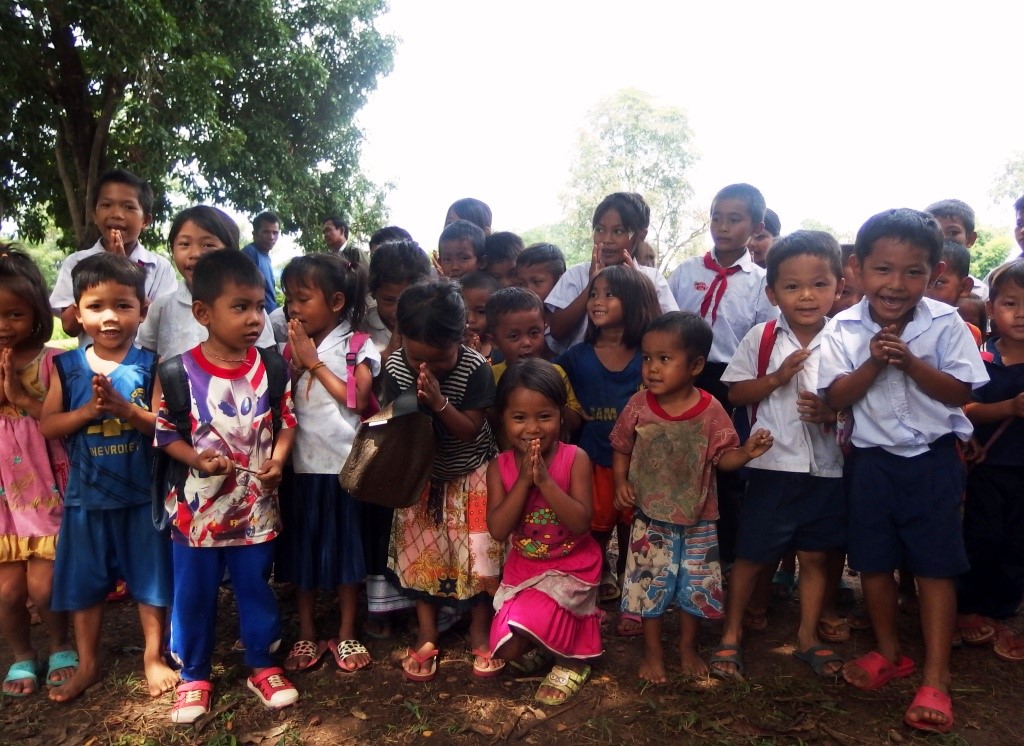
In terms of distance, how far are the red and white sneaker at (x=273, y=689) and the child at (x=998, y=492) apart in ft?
9.38

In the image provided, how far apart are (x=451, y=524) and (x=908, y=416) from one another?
1814mm

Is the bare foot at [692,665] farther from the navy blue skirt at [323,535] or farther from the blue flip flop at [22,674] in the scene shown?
the blue flip flop at [22,674]

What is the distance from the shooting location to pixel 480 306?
349 centimetres

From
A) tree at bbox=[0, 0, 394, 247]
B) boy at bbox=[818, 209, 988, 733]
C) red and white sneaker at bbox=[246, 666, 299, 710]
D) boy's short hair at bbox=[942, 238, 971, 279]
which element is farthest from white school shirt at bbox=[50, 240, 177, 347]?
tree at bbox=[0, 0, 394, 247]

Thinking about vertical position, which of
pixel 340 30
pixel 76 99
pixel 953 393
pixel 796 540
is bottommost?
pixel 796 540

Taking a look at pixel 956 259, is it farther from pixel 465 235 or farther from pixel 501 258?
pixel 465 235

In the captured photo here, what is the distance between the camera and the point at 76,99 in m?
9.43

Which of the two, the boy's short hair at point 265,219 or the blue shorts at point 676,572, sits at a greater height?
the boy's short hair at point 265,219

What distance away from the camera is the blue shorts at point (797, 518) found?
2.77 m

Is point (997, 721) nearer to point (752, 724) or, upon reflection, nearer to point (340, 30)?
point (752, 724)

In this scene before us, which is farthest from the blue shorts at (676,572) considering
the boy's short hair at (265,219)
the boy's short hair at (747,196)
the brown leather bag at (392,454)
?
the boy's short hair at (265,219)

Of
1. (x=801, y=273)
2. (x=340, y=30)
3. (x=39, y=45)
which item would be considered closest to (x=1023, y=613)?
(x=801, y=273)

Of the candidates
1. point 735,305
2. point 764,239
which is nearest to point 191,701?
point 735,305

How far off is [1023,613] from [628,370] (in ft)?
7.57
